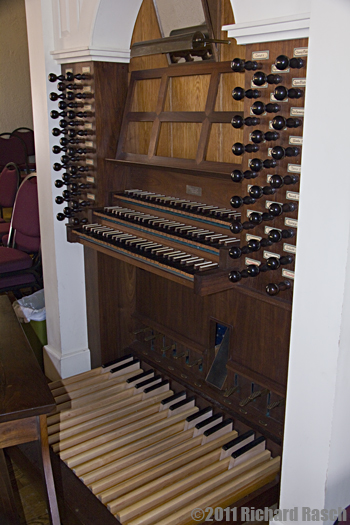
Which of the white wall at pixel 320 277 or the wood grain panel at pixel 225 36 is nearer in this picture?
the white wall at pixel 320 277

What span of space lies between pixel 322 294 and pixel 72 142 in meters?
1.92

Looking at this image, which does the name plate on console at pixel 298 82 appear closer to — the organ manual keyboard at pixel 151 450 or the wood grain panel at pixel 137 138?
the wood grain panel at pixel 137 138

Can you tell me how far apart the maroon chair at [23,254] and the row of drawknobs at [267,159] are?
2.27 metres

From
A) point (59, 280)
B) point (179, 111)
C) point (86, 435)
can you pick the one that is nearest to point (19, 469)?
point (86, 435)

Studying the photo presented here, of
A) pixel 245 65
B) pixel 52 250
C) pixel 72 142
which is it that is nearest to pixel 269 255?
pixel 245 65

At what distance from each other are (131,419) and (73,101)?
181 cm

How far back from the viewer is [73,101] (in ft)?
9.80

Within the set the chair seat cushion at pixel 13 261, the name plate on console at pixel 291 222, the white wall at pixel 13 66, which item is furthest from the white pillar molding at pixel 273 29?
the white wall at pixel 13 66

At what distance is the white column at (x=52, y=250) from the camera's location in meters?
3.00

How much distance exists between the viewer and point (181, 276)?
2.13 metres

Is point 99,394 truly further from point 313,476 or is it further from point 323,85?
point 323,85

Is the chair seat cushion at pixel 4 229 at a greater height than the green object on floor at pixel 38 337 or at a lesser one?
greater

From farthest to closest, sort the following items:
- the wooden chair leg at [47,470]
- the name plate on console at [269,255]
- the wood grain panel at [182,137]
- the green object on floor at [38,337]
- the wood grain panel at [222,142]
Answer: the green object on floor at [38,337] → the wood grain panel at [182,137] → the wood grain panel at [222,142] → the name plate on console at [269,255] → the wooden chair leg at [47,470]

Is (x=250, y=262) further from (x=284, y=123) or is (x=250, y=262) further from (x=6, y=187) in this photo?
(x=6, y=187)
